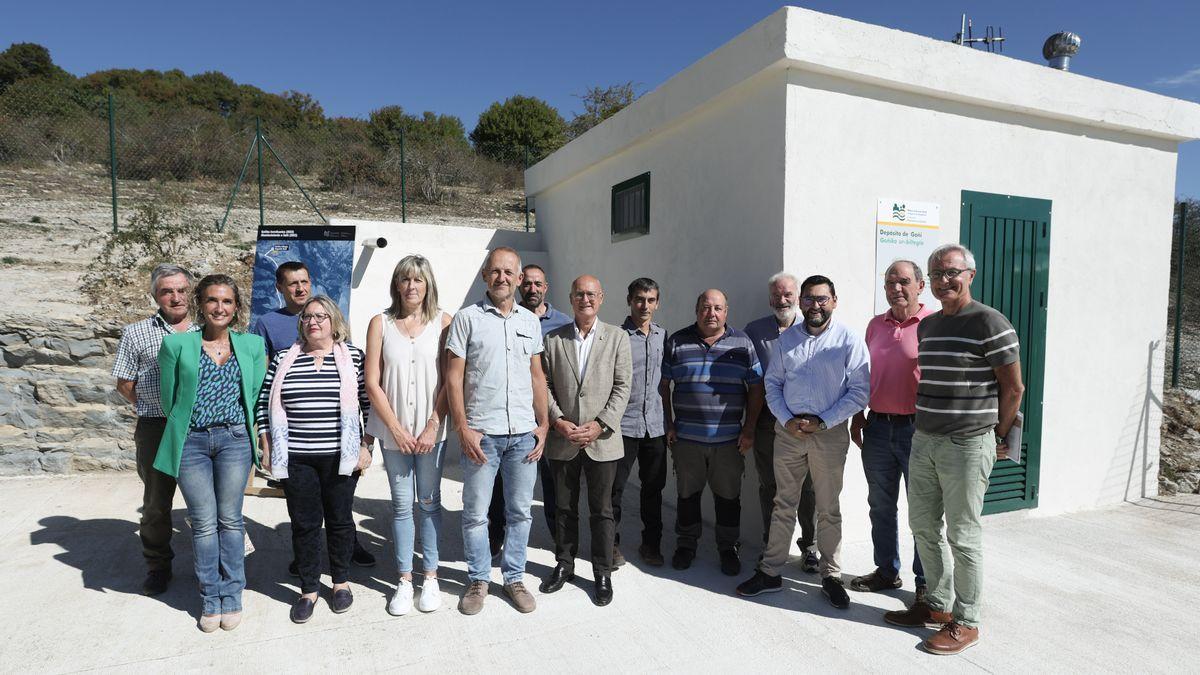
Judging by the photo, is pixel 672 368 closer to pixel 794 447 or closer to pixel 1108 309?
pixel 794 447

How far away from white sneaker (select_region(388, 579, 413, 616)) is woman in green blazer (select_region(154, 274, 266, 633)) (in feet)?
2.43

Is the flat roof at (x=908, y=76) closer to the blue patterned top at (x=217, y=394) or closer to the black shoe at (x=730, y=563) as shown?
the black shoe at (x=730, y=563)

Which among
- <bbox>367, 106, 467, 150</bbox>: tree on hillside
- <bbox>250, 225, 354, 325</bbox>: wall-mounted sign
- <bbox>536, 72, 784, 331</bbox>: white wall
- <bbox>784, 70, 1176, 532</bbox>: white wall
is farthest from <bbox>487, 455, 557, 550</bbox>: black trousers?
<bbox>367, 106, 467, 150</bbox>: tree on hillside

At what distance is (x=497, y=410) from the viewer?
10.4 ft

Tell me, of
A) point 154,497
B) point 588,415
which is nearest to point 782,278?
point 588,415

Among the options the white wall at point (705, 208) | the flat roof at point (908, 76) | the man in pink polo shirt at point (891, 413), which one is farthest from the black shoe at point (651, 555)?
the flat roof at point (908, 76)

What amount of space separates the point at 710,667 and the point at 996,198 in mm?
3844

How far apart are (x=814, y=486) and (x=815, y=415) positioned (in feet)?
1.45

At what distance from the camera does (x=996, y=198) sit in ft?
14.6

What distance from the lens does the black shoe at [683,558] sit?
381cm

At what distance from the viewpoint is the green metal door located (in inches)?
174

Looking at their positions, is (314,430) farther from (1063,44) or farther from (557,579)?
(1063,44)

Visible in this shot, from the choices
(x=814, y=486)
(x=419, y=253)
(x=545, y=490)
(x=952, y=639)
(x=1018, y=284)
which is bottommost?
(x=952, y=639)

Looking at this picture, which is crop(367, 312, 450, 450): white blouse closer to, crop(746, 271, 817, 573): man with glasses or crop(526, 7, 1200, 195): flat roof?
crop(746, 271, 817, 573): man with glasses
